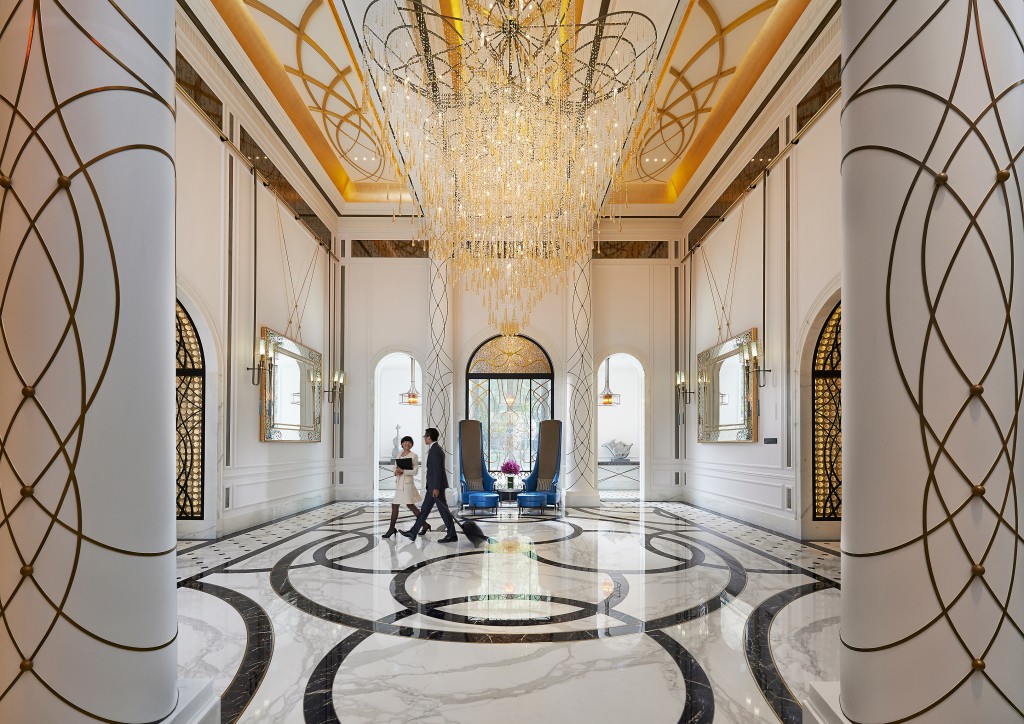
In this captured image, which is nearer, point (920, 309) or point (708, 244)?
point (920, 309)

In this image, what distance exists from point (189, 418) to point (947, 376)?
705 cm

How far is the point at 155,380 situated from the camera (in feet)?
5.81

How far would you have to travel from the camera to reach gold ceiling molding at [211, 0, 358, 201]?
6.57 meters

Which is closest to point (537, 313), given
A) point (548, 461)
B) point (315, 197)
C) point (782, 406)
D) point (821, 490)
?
point (548, 461)

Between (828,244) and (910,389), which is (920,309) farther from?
(828,244)

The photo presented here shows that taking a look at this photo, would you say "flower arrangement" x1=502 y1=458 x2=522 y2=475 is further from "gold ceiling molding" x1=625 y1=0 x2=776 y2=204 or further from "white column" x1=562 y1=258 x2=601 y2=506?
"gold ceiling molding" x1=625 y1=0 x2=776 y2=204

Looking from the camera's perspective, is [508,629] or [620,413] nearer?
[508,629]

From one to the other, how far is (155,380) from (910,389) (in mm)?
2043

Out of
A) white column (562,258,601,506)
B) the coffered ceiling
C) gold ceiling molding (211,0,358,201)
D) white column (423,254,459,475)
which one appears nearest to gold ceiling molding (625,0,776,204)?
the coffered ceiling

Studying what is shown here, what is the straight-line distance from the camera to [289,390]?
8984 mm

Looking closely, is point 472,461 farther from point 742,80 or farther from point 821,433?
point 742,80

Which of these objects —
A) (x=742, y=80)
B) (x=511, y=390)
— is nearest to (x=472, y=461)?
(x=511, y=390)

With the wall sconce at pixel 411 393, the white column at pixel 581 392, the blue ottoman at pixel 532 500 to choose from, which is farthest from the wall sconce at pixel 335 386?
the wall sconce at pixel 411 393

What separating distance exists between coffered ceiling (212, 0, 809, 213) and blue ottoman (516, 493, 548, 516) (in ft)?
14.9
